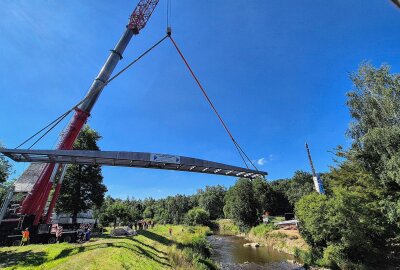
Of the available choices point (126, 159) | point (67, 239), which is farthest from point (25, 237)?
point (126, 159)

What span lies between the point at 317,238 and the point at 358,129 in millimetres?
12125

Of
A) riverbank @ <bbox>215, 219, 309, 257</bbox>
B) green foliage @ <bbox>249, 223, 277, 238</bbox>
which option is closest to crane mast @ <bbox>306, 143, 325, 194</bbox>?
riverbank @ <bbox>215, 219, 309, 257</bbox>

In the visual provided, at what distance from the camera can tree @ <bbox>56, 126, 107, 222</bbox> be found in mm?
33938

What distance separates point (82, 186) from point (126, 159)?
77.9ft

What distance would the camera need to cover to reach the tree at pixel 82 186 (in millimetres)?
33938

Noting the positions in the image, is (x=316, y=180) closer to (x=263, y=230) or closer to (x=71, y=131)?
(x=263, y=230)

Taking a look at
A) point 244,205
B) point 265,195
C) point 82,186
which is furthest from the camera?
point 265,195

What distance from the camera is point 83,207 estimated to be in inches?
1398

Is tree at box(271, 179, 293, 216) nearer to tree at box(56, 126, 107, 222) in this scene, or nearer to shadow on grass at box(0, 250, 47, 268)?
tree at box(56, 126, 107, 222)

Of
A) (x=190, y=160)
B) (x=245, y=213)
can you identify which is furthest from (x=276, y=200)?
(x=190, y=160)

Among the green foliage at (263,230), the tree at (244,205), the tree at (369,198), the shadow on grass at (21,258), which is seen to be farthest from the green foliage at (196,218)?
the shadow on grass at (21,258)

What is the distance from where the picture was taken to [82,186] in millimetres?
35750

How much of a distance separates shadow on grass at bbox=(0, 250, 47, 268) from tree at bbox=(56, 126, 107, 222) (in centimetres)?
1824

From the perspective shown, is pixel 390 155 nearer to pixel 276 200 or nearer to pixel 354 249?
pixel 354 249
